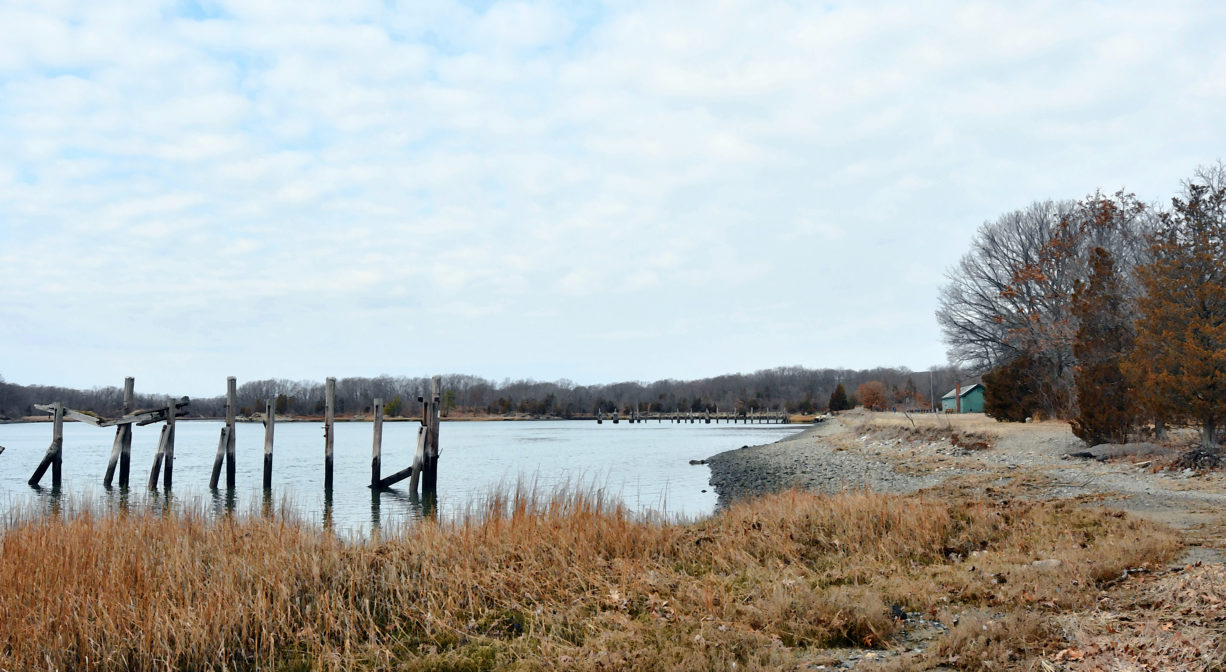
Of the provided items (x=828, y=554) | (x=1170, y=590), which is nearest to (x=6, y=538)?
(x=828, y=554)

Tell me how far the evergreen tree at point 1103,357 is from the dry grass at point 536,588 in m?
14.9

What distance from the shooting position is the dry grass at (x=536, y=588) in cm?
628

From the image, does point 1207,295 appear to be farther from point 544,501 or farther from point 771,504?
point 544,501

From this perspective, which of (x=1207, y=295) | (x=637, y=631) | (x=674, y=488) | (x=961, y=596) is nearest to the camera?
(x=637, y=631)

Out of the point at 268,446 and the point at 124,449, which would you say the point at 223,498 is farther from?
the point at 124,449

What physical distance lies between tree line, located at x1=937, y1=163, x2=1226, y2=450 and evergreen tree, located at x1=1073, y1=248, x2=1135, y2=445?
36mm

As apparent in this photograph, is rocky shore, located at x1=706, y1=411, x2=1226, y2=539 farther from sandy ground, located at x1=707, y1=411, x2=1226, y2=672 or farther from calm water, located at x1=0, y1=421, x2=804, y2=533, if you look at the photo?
calm water, located at x1=0, y1=421, x2=804, y2=533

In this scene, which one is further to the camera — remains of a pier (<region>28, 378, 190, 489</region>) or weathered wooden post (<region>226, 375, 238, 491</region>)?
remains of a pier (<region>28, 378, 190, 489</region>)

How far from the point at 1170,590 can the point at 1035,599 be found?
105 cm

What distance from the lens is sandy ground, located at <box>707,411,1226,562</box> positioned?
13384 millimetres

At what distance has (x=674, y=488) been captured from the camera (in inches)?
1073

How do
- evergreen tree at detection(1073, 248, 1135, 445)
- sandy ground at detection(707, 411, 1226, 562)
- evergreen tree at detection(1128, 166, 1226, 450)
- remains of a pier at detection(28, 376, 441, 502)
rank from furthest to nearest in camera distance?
1. remains of a pier at detection(28, 376, 441, 502)
2. evergreen tree at detection(1073, 248, 1135, 445)
3. evergreen tree at detection(1128, 166, 1226, 450)
4. sandy ground at detection(707, 411, 1226, 562)

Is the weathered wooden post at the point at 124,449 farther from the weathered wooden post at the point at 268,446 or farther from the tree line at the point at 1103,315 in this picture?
the tree line at the point at 1103,315

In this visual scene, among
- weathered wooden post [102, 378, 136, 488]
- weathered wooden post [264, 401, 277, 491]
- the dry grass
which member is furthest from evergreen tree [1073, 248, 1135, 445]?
weathered wooden post [102, 378, 136, 488]
